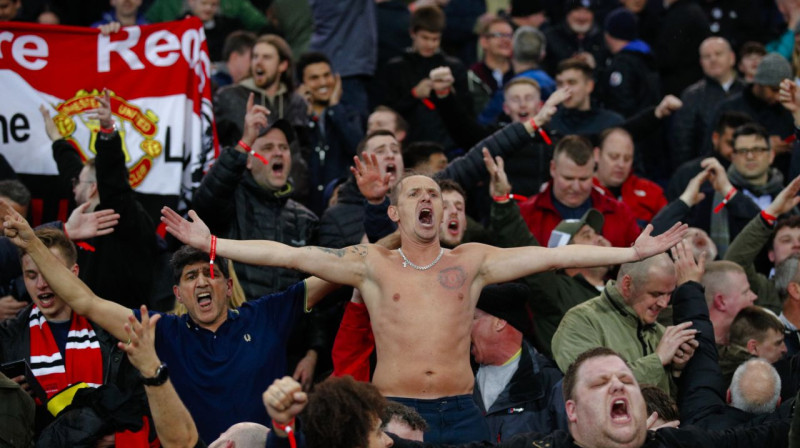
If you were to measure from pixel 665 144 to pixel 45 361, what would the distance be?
25.9 ft

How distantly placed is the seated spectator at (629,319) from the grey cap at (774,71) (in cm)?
448

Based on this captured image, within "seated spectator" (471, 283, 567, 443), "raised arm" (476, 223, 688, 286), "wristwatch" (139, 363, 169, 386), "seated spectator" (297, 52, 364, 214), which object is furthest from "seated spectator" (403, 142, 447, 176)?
"wristwatch" (139, 363, 169, 386)

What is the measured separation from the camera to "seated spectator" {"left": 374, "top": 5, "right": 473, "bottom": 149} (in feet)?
40.6

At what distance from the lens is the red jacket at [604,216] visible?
9891mm

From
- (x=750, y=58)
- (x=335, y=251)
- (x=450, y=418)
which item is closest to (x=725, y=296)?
(x=450, y=418)

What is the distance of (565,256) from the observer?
23.2ft

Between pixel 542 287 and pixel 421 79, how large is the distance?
4455 mm

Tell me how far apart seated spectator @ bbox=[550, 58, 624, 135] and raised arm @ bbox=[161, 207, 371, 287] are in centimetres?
513

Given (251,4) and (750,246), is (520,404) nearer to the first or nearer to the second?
(750,246)

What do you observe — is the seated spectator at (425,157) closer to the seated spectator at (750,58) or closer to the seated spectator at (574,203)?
the seated spectator at (574,203)

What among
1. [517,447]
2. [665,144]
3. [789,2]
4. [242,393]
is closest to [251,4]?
[665,144]

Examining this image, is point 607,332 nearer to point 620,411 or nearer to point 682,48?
point 620,411

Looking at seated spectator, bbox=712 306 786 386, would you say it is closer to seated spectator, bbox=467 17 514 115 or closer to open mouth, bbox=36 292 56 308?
open mouth, bbox=36 292 56 308

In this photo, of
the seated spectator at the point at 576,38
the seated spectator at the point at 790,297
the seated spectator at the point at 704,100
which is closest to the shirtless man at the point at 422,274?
the seated spectator at the point at 790,297
